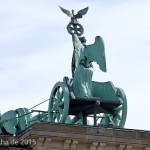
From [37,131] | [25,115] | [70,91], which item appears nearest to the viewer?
[37,131]

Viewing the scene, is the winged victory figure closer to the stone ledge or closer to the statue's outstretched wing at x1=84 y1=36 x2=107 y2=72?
the statue's outstretched wing at x1=84 y1=36 x2=107 y2=72

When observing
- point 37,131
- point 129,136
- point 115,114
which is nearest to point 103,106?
point 115,114

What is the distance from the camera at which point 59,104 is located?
4103cm

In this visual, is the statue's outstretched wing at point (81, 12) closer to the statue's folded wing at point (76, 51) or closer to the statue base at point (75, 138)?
the statue's folded wing at point (76, 51)

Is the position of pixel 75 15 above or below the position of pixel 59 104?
above

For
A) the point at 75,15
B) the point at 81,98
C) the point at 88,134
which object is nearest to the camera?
the point at 88,134

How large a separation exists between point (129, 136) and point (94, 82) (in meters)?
5.26

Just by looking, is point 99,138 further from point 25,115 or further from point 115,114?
A: point 25,115

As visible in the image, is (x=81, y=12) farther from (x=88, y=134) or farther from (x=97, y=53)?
(x=88, y=134)

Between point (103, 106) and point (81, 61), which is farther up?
point (81, 61)

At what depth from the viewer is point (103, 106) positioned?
41500mm

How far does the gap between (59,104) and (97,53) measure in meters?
4.19

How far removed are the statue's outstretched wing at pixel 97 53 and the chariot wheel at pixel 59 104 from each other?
9.48 ft

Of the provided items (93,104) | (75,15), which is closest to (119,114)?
(93,104)
